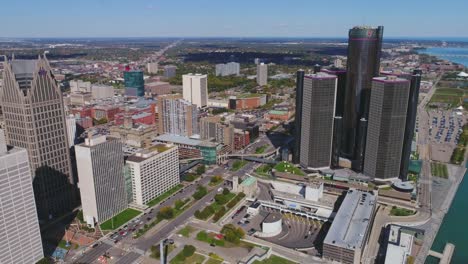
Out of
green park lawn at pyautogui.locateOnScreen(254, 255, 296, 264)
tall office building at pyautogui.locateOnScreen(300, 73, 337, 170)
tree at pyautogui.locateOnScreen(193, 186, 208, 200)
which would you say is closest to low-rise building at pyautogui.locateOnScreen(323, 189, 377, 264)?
green park lawn at pyautogui.locateOnScreen(254, 255, 296, 264)

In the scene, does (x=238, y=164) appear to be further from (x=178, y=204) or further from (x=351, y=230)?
(x=351, y=230)

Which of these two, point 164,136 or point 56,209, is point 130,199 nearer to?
point 56,209

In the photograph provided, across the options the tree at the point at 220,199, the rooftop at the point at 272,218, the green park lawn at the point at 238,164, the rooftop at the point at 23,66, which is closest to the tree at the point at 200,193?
the tree at the point at 220,199

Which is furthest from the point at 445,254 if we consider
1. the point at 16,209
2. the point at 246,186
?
the point at 16,209

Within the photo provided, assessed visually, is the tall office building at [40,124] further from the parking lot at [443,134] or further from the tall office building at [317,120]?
the parking lot at [443,134]

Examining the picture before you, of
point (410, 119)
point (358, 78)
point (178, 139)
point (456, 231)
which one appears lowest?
point (456, 231)

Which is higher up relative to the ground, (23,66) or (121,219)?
(23,66)

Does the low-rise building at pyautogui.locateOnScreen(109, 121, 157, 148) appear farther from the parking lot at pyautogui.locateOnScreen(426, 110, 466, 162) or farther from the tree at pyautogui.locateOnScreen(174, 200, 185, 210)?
the parking lot at pyautogui.locateOnScreen(426, 110, 466, 162)

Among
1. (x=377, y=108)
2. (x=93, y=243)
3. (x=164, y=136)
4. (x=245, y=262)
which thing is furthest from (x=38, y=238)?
(x=377, y=108)
